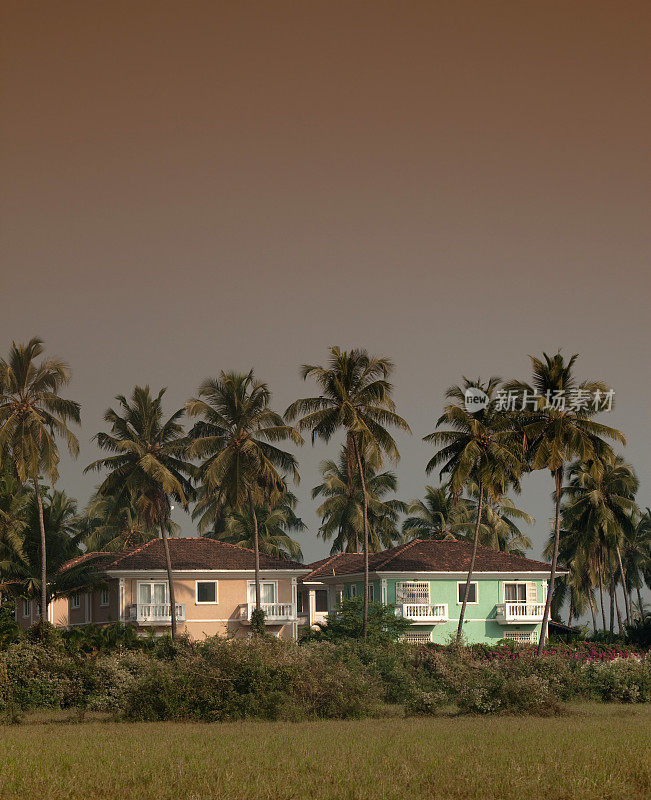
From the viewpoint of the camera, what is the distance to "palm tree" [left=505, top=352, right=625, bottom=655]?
165ft

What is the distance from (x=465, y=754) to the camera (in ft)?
70.4

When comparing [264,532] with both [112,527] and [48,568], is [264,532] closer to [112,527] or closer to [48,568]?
[112,527]

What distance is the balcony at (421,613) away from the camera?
6050cm

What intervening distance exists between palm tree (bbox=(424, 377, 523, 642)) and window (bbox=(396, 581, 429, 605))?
15.6 feet

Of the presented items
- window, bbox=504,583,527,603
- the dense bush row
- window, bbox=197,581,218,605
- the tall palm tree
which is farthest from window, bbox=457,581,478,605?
the dense bush row

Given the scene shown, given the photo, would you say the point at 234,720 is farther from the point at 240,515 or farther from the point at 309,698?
the point at 240,515

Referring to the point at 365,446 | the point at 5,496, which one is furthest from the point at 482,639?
the point at 5,496

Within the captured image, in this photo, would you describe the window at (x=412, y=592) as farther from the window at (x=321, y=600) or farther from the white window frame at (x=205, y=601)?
the window at (x=321, y=600)

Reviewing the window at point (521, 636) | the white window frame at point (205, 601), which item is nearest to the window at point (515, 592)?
the window at point (521, 636)

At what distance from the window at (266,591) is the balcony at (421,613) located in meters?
6.83

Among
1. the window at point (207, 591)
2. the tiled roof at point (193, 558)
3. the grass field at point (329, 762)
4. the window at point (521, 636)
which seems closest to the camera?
the grass field at point (329, 762)

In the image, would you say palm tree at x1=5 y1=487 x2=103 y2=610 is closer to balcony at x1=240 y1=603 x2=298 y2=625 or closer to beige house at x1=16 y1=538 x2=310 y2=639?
beige house at x1=16 y1=538 x2=310 y2=639

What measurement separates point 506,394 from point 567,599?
114 ft

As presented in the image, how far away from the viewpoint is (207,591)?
59375 mm
